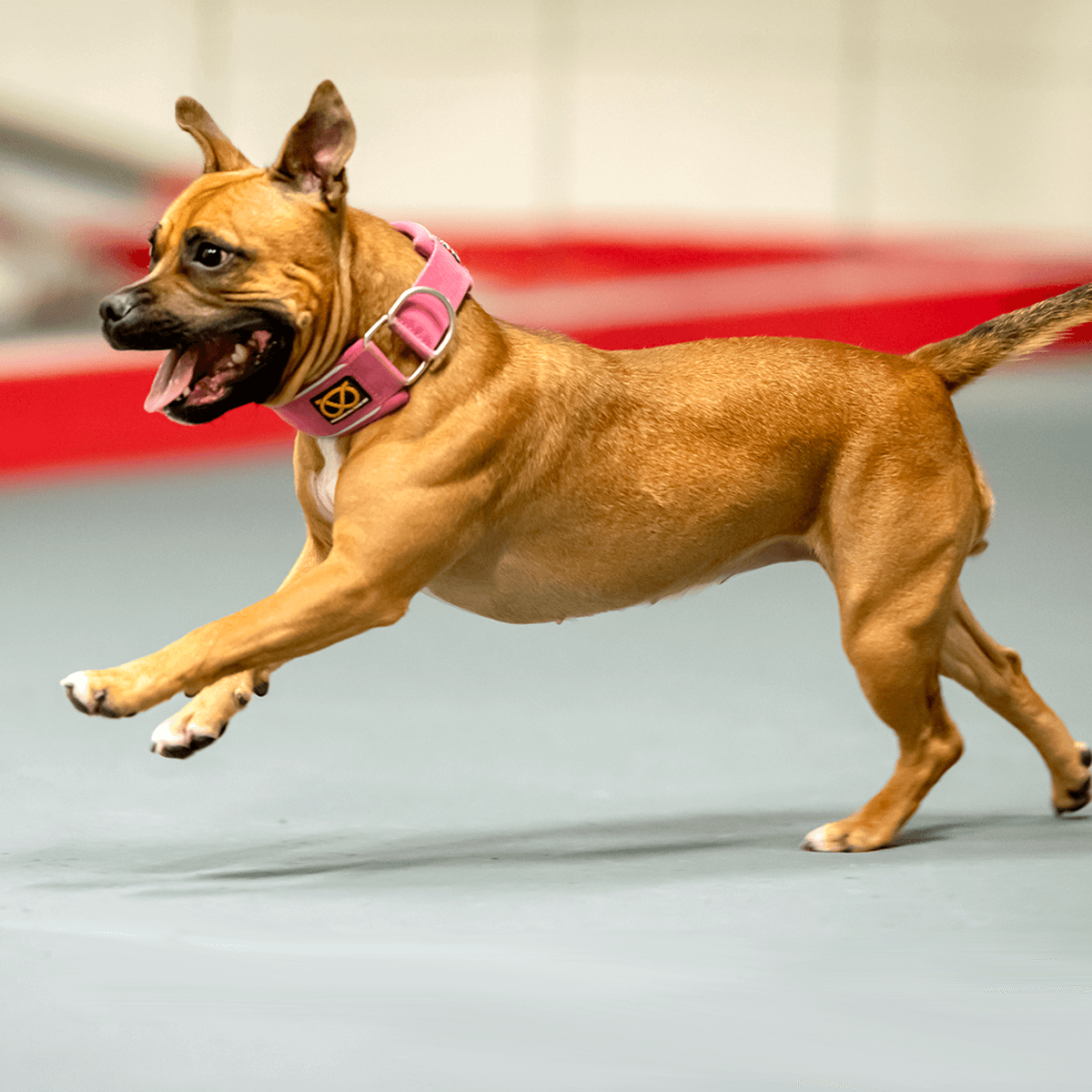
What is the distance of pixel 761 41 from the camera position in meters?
11.9

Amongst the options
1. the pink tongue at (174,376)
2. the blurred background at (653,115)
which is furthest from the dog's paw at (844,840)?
the blurred background at (653,115)

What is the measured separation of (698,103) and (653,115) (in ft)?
1.09

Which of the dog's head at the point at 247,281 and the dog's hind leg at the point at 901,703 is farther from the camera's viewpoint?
the dog's hind leg at the point at 901,703

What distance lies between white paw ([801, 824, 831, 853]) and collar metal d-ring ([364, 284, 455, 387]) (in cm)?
121

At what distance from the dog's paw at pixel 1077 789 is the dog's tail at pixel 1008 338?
86cm

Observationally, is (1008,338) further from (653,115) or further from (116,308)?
(653,115)

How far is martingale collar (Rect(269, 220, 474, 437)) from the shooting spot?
2893 mm

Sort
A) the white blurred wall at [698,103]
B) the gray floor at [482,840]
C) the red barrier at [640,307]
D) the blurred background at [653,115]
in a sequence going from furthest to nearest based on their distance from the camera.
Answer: the white blurred wall at [698,103], the blurred background at [653,115], the red barrier at [640,307], the gray floor at [482,840]

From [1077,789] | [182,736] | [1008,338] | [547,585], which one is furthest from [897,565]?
[182,736]

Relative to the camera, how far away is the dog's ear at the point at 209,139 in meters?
2.99

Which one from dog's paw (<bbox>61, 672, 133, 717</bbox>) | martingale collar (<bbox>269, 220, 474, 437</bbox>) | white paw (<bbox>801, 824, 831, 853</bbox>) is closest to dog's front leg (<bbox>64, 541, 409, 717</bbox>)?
dog's paw (<bbox>61, 672, 133, 717</bbox>)

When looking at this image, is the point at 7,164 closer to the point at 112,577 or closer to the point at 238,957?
the point at 112,577

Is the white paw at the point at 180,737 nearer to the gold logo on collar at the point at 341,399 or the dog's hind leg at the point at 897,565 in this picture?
the gold logo on collar at the point at 341,399

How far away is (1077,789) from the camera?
358 centimetres
